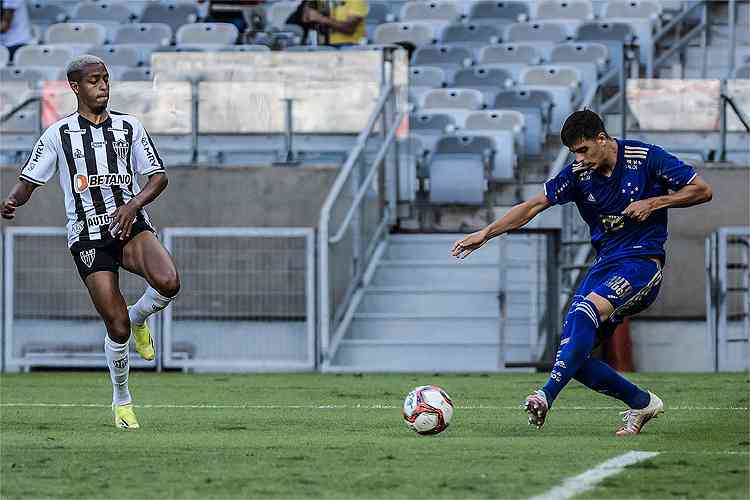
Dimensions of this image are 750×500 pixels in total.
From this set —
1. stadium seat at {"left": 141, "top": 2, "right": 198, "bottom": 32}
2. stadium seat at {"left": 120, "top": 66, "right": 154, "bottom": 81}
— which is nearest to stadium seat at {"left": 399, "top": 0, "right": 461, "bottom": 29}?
stadium seat at {"left": 141, "top": 2, "right": 198, "bottom": 32}

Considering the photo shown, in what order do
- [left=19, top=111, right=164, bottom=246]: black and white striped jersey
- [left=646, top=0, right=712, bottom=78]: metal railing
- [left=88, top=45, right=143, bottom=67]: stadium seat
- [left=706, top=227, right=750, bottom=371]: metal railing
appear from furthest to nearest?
[left=646, top=0, right=712, bottom=78]: metal railing → [left=88, top=45, right=143, bottom=67]: stadium seat → [left=706, top=227, right=750, bottom=371]: metal railing → [left=19, top=111, right=164, bottom=246]: black and white striped jersey

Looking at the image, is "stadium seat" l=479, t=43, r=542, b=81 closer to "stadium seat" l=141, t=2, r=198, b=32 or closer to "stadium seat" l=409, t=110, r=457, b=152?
"stadium seat" l=409, t=110, r=457, b=152

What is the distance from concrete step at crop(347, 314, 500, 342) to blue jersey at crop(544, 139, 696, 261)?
340 inches

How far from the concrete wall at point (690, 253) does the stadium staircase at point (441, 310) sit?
148 cm

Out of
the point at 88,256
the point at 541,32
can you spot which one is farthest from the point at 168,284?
the point at 541,32

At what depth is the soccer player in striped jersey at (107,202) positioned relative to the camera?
901cm

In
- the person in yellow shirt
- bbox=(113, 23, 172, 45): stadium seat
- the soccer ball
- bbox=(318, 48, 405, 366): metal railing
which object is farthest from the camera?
bbox=(113, 23, 172, 45): stadium seat

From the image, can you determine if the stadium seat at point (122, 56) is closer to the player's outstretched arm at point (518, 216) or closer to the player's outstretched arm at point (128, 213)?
the player's outstretched arm at point (128, 213)

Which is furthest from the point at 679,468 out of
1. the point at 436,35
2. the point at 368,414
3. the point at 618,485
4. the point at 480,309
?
the point at 436,35

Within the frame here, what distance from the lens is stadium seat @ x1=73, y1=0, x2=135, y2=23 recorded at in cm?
2420

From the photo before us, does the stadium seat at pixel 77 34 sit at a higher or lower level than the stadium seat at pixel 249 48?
higher

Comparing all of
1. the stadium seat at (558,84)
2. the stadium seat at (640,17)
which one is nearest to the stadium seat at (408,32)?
the stadium seat at (640,17)

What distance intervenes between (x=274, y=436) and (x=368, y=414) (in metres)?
1.77

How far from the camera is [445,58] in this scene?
21703mm
